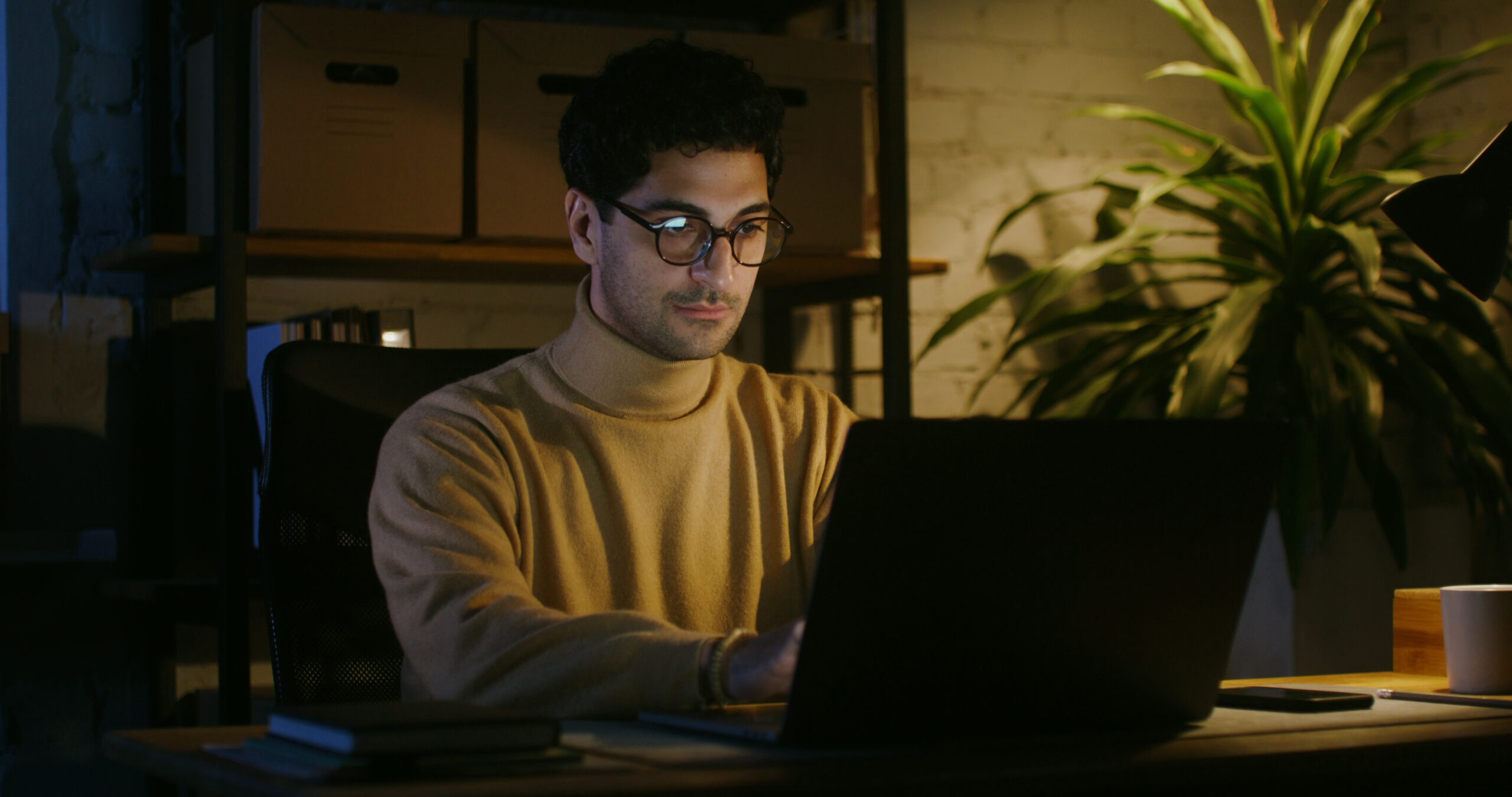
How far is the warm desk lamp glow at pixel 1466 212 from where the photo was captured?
1.28 metres

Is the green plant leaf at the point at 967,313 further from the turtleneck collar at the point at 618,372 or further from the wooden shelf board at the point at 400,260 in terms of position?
the turtleneck collar at the point at 618,372

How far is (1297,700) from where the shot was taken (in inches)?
44.4

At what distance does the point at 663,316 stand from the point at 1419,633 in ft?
2.42

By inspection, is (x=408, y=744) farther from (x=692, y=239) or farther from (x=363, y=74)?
(x=363, y=74)

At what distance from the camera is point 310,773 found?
80cm

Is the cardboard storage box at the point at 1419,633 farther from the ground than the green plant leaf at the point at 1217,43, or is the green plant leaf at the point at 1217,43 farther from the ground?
the green plant leaf at the point at 1217,43

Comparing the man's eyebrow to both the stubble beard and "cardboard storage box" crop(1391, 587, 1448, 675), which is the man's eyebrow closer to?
the stubble beard

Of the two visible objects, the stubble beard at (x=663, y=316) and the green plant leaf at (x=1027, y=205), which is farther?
the green plant leaf at (x=1027, y=205)

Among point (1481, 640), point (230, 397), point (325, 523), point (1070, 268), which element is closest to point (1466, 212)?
point (1481, 640)

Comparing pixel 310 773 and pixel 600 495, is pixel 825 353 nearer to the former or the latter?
pixel 600 495

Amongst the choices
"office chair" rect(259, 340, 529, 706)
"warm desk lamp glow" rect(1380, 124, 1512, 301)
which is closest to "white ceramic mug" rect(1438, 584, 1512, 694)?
"warm desk lamp glow" rect(1380, 124, 1512, 301)

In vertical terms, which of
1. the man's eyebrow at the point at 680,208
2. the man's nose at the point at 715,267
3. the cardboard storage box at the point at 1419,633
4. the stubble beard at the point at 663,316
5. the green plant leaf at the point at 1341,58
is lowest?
the cardboard storage box at the point at 1419,633

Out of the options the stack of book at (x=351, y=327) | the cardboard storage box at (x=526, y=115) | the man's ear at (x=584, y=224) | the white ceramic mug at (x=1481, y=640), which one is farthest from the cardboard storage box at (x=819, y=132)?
the white ceramic mug at (x=1481, y=640)

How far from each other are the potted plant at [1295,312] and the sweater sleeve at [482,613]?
4.54ft
